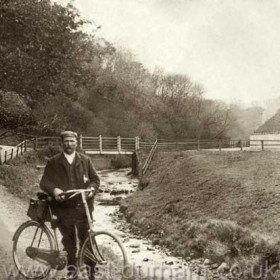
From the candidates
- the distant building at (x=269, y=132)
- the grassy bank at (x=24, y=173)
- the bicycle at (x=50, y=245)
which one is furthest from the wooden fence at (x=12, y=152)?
the distant building at (x=269, y=132)

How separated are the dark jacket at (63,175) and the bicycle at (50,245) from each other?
0.54ft

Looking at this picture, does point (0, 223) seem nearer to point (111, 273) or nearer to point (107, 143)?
point (111, 273)

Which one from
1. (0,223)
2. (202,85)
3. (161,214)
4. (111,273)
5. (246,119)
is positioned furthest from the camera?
(246,119)

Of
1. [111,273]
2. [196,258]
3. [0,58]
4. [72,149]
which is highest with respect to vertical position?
[0,58]

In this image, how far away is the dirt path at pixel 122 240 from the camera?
29.1 ft

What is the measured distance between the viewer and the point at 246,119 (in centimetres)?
7931

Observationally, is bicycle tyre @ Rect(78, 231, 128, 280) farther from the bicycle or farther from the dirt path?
the dirt path

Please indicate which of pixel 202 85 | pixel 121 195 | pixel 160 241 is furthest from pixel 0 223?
pixel 202 85

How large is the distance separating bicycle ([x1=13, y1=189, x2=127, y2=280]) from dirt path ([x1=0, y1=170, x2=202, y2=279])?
20.5 inches

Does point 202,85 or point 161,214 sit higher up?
point 202,85

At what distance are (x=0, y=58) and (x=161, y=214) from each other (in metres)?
8.31

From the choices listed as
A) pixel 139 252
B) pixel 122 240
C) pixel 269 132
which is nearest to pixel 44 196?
pixel 139 252

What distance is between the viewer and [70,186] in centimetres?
609

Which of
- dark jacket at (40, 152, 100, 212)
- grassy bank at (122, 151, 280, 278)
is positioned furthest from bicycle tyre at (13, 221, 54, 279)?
grassy bank at (122, 151, 280, 278)
